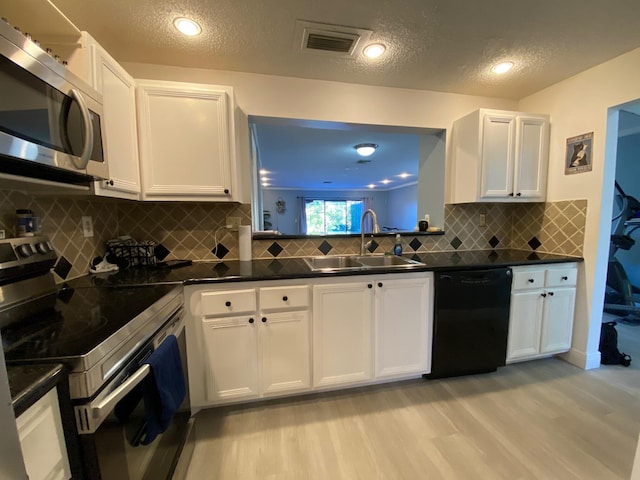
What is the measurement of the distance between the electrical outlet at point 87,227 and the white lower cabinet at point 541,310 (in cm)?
298

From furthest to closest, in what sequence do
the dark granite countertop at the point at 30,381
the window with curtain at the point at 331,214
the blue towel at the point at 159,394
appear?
the window with curtain at the point at 331,214
the blue towel at the point at 159,394
the dark granite countertop at the point at 30,381

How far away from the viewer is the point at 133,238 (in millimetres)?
2029

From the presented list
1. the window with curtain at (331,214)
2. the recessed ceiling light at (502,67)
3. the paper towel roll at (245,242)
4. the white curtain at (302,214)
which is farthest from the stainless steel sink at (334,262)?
the window with curtain at (331,214)

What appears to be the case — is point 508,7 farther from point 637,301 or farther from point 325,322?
point 637,301

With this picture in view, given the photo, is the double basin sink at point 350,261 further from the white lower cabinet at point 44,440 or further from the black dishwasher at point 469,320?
→ the white lower cabinet at point 44,440

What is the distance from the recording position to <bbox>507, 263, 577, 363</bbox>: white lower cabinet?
2.06 m

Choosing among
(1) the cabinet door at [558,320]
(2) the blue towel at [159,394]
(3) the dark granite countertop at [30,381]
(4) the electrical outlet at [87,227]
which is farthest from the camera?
(1) the cabinet door at [558,320]

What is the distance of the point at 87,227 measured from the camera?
5.48 feet

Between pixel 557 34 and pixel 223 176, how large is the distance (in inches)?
90.8

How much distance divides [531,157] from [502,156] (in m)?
0.31

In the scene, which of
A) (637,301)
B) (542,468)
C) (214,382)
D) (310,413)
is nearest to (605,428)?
(542,468)

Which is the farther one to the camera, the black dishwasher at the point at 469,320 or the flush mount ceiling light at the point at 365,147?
the flush mount ceiling light at the point at 365,147

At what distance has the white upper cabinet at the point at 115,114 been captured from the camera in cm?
129

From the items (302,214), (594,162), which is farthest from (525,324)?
(302,214)
